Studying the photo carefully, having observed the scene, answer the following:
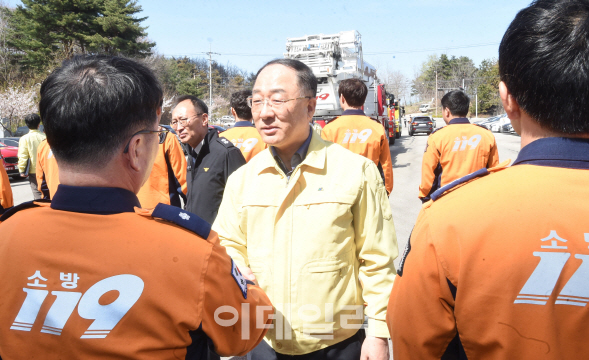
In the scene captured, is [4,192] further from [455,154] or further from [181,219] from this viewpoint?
[455,154]

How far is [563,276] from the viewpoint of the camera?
1.01 meters

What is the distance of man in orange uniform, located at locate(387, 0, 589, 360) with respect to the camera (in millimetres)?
1010

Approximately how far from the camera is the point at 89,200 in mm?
1215

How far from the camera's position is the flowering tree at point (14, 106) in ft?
95.6

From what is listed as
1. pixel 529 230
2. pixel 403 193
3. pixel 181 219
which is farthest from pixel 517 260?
pixel 403 193

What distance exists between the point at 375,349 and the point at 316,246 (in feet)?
1.66

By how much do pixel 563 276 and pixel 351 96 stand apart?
458cm

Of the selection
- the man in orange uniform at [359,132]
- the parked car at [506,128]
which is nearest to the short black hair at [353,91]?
the man in orange uniform at [359,132]

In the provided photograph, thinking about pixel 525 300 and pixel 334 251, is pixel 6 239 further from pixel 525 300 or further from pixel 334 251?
pixel 525 300

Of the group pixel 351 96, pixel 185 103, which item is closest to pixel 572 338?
pixel 185 103

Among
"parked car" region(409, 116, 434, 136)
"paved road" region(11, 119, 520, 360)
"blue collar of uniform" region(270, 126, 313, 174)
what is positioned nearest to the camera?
A: "blue collar of uniform" region(270, 126, 313, 174)

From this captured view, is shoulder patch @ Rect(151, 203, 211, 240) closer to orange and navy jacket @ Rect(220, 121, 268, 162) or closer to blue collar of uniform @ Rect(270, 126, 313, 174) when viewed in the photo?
blue collar of uniform @ Rect(270, 126, 313, 174)

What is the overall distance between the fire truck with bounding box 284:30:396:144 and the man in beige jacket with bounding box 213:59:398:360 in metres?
11.9

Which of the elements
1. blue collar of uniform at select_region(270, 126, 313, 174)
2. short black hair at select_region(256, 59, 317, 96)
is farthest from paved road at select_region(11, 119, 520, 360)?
short black hair at select_region(256, 59, 317, 96)
